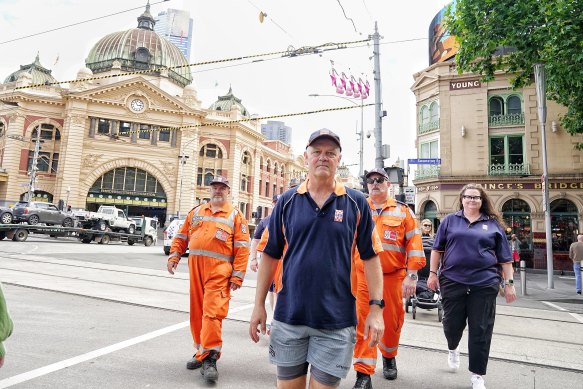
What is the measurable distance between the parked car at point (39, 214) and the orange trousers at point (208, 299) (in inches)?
899

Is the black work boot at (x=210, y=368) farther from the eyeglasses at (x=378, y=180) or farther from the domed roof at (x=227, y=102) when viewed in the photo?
the domed roof at (x=227, y=102)

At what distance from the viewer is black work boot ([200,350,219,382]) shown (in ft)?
13.0

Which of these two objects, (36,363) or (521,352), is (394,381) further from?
(36,363)

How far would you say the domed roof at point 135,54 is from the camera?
176 feet

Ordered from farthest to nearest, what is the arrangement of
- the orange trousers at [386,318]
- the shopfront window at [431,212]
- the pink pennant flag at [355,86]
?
1. the shopfront window at [431,212]
2. the pink pennant flag at [355,86]
3. the orange trousers at [386,318]

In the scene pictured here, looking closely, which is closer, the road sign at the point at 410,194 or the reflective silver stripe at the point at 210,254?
the reflective silver stripe at the point at 210,254

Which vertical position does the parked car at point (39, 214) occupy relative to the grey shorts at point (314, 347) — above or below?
above

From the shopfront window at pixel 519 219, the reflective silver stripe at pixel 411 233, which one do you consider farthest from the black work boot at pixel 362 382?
the shopfront window at pixel 519 219

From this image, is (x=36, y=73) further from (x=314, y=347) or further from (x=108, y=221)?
(x=314, y=347)

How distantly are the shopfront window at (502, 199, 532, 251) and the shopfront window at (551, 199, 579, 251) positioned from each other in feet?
4.21

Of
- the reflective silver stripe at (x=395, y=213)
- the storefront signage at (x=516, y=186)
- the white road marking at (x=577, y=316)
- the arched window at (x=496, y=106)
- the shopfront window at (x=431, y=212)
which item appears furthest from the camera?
the shopfront window at (x=431, y=212)

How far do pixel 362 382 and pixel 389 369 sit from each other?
2.28 ft

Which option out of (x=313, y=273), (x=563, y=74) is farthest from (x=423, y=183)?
(x=313, y=273)

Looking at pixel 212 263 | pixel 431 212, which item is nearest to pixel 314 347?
pixel 212 263
